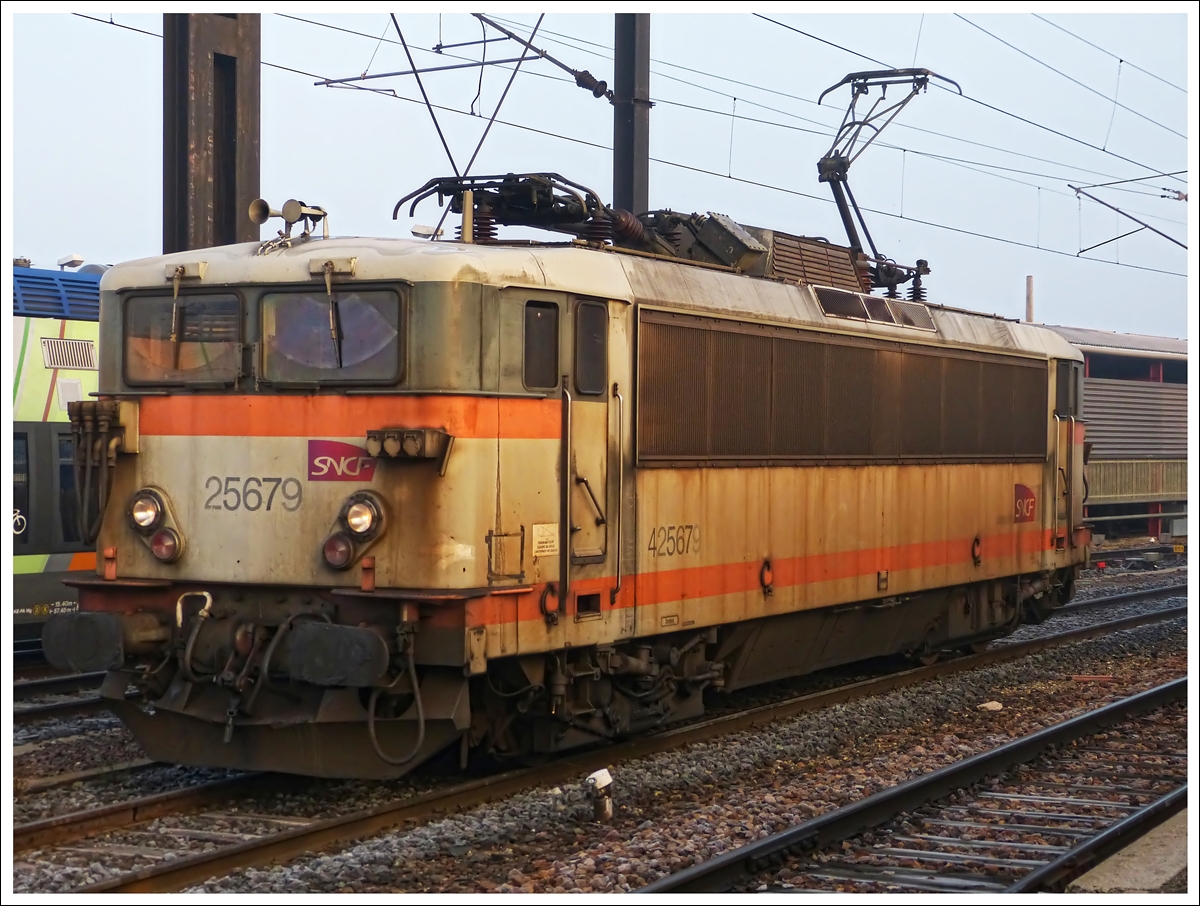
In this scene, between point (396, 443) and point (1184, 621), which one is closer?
point (396, 443)

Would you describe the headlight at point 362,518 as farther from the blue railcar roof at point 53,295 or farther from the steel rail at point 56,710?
the blue railcar roof at point 53,295

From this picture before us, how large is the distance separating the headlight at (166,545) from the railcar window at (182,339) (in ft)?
3.10

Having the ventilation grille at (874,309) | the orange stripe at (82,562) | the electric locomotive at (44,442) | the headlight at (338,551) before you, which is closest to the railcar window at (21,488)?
the electric locomotive at (44,442)

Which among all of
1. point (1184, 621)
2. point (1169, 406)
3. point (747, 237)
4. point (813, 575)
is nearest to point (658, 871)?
point (813, 575)

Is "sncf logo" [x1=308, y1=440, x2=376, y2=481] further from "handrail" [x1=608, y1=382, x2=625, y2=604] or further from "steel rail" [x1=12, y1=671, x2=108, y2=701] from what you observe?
"steel rail" [x1=12, y1=671, x2=108, y2=701]

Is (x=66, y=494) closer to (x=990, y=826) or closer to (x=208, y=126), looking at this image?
(x=208, y=126)

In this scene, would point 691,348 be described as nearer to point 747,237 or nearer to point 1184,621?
point 747,237

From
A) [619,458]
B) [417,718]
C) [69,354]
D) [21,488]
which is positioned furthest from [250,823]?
[69,354]

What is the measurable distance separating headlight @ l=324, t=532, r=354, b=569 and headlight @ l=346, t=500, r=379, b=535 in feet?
0.32

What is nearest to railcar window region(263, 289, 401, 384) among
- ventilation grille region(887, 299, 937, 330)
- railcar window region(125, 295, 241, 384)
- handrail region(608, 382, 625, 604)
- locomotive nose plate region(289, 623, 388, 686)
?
railcar window region(125, 295, 241, 384)

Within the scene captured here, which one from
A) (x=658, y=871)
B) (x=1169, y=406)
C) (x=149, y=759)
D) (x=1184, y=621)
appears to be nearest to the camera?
(x=658, y=871)

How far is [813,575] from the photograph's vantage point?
11.9 metres

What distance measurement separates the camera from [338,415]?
342 inches

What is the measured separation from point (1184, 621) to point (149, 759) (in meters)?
14.0
